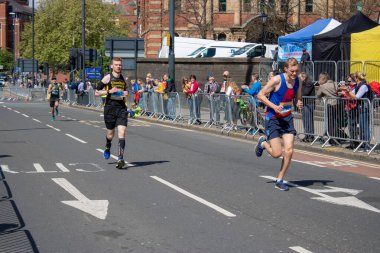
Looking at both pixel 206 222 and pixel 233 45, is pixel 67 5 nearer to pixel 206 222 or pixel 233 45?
pixel 233 45

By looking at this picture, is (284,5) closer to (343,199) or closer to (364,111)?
(364,111)

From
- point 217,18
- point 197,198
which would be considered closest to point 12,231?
point 197,198

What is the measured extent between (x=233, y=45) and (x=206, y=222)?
3905 cm

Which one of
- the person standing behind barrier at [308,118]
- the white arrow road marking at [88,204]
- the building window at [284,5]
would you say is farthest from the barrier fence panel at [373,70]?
the building window at [284,5]

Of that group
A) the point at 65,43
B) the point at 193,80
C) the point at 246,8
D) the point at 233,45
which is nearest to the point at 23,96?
the point at 65,43

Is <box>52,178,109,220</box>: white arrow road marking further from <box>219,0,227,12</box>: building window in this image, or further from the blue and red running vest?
<box>219,0,227,12</box>: building window

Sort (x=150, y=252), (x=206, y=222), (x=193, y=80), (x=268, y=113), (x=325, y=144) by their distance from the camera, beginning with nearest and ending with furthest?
(x=150, y=252)
(x=206, y=222)
(x=268, y=113)
(x=325, y=144)
(x=193, y=80)

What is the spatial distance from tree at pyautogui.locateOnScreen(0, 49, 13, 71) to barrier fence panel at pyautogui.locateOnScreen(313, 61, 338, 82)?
12746 centimetres

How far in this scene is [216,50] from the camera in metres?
46.2

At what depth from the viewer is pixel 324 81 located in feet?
61.3

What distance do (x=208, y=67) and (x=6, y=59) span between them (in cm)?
11674

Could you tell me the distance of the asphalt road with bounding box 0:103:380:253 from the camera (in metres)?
7.49

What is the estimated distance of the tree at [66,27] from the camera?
8044cm

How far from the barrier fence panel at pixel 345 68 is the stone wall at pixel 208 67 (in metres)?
8.32
